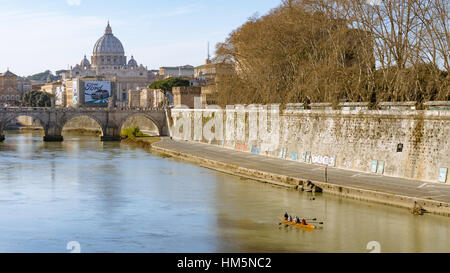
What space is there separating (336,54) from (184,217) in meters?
18.0

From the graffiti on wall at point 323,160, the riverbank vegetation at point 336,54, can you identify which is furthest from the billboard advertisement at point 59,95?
the graffiti on wall at point 323,160

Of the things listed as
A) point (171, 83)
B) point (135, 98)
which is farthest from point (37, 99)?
point (171, 83)

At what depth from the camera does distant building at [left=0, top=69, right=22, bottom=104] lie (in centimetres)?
16300

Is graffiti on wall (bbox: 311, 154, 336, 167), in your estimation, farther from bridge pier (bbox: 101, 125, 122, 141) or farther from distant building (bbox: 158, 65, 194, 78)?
distant building (bbox: 158, 65, 194, 78)

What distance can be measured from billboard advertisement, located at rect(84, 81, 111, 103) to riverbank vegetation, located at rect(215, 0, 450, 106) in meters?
74.2

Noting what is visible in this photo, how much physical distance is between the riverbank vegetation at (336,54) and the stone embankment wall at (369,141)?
1446mm

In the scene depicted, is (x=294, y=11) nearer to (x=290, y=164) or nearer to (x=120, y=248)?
(x=290, y=164)

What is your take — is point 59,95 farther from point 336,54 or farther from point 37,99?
point 336,54

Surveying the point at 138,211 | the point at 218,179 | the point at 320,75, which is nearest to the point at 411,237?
the point at 138,211

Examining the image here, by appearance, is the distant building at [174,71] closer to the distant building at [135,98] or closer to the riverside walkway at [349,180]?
the distant building at [135,98]

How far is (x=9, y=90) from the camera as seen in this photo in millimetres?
166250

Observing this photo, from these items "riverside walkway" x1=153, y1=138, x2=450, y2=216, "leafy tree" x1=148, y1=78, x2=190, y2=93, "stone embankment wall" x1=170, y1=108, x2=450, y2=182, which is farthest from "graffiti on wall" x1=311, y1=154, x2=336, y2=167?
"leafy tree" x1=148, y1=78, x2=190, y2=93
